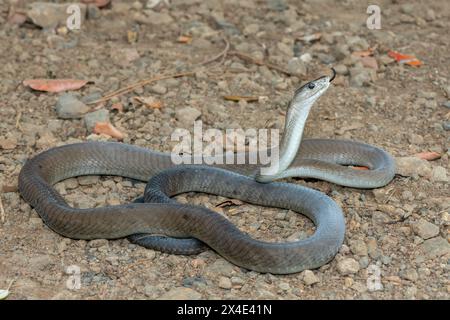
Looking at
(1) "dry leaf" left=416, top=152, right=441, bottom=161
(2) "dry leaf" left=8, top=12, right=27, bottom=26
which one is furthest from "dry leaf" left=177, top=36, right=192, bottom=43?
(1) "dry leaf" left=416, top=152, right=441, bottom=161

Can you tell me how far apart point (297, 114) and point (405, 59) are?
9.61 feet

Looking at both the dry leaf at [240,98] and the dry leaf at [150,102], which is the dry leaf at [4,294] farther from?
the dry leaf at [240,98]

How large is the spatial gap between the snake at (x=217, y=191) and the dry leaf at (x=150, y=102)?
78 cm

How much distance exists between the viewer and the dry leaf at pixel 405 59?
8172 mm

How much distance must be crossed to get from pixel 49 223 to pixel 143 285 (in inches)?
40.6

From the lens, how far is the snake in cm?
519

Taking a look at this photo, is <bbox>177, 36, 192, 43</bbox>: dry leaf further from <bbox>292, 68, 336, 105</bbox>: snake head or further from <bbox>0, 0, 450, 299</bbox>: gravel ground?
<bbox>292, 68, 336, 105</bbox>: snake head

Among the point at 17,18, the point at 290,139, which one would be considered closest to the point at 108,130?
the point at 290,139

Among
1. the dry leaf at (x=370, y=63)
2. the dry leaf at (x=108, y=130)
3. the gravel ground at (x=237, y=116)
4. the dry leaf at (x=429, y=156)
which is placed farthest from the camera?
the dry leaf at (x=370, y=63)

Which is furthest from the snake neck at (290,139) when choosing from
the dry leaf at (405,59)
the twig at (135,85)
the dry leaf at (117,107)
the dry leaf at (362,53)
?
the dry leaf at (405,59)

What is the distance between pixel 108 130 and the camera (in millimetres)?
6973

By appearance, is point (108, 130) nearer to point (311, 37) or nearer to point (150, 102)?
point (150, 102)
